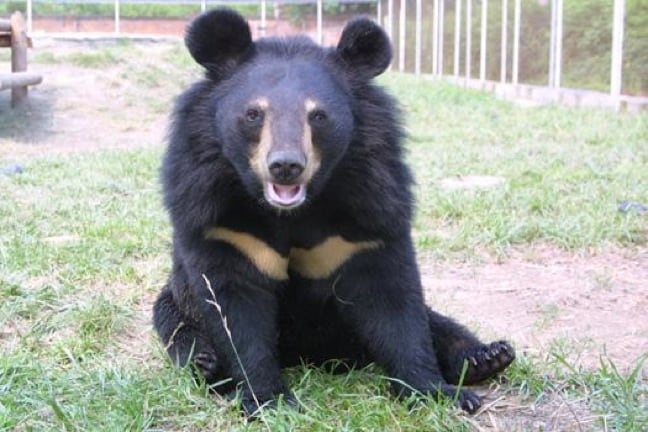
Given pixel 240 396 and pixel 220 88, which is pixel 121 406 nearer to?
pixel 240 396

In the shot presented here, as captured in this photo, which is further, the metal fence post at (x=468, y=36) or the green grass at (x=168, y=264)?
the metal fence post at (x=468, y=36)

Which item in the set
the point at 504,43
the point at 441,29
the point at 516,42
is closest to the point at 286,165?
the point at 516,42

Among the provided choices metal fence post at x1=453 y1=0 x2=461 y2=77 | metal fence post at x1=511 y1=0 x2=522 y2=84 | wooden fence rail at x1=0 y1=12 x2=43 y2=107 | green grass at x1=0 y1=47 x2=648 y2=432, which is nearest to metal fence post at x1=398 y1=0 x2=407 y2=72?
metal fence post at x1=453 y1=0 x2=461 y2=77

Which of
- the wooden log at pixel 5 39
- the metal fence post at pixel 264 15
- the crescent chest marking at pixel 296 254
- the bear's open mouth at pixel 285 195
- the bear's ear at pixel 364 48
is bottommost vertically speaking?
the crescent chest marking at pixel 296 254

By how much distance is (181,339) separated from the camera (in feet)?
8.91

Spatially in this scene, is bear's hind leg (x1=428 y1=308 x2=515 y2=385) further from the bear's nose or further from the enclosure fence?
the enclosure fence

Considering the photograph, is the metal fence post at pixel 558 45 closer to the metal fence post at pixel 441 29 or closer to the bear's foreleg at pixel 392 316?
the metal fence post at pixel 441 29

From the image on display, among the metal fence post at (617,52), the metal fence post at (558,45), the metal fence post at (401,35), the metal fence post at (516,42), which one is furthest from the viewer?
the metal fence post at (401,35)

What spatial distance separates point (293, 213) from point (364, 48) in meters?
0.56

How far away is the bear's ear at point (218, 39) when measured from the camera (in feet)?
8.28

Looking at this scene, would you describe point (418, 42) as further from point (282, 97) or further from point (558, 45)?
point (282, 97)

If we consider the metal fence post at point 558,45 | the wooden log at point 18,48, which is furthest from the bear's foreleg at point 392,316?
the metal fence post at point 558,45

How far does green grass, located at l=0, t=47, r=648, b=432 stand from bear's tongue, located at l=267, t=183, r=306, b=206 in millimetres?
545

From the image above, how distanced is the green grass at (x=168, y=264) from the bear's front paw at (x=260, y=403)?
4 centimetres
